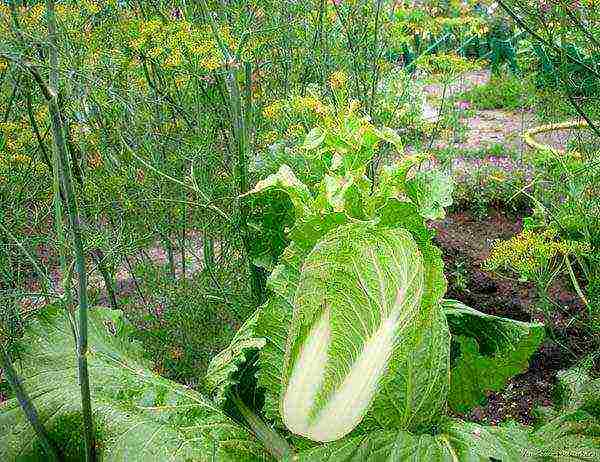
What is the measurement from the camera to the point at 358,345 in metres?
1.94

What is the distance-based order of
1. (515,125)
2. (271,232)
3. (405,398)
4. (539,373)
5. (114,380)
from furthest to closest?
(515,125)
(539,373)
(271,232)
(114,380)
(405,398)

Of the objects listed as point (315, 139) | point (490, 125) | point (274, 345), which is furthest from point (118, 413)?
point (490, 125)

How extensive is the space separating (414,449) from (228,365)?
29.8 inches

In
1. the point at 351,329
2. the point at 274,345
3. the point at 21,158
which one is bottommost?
the point at 274,345

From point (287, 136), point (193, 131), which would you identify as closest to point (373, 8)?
point (287, 136)

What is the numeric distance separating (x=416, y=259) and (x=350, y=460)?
0.59 m

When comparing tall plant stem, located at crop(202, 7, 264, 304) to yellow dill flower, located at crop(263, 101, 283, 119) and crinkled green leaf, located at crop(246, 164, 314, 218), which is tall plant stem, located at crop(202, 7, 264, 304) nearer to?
yellow dill flower, located at crop(263, 101, 283, 119)

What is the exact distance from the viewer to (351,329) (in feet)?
6.42

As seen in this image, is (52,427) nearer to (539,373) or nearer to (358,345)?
(358,345)

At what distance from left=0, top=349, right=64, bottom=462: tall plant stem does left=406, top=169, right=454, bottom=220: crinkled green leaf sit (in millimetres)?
1335

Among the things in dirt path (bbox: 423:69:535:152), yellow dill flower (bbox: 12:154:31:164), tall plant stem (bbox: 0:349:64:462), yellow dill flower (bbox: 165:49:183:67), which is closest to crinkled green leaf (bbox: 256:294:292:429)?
tall plant stem (bbox: 0:349:64:462)

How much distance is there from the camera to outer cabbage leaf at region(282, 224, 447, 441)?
1.90 metres

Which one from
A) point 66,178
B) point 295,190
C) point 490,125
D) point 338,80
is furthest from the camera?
point 490,125

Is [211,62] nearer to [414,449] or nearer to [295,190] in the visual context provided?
[295,190]
